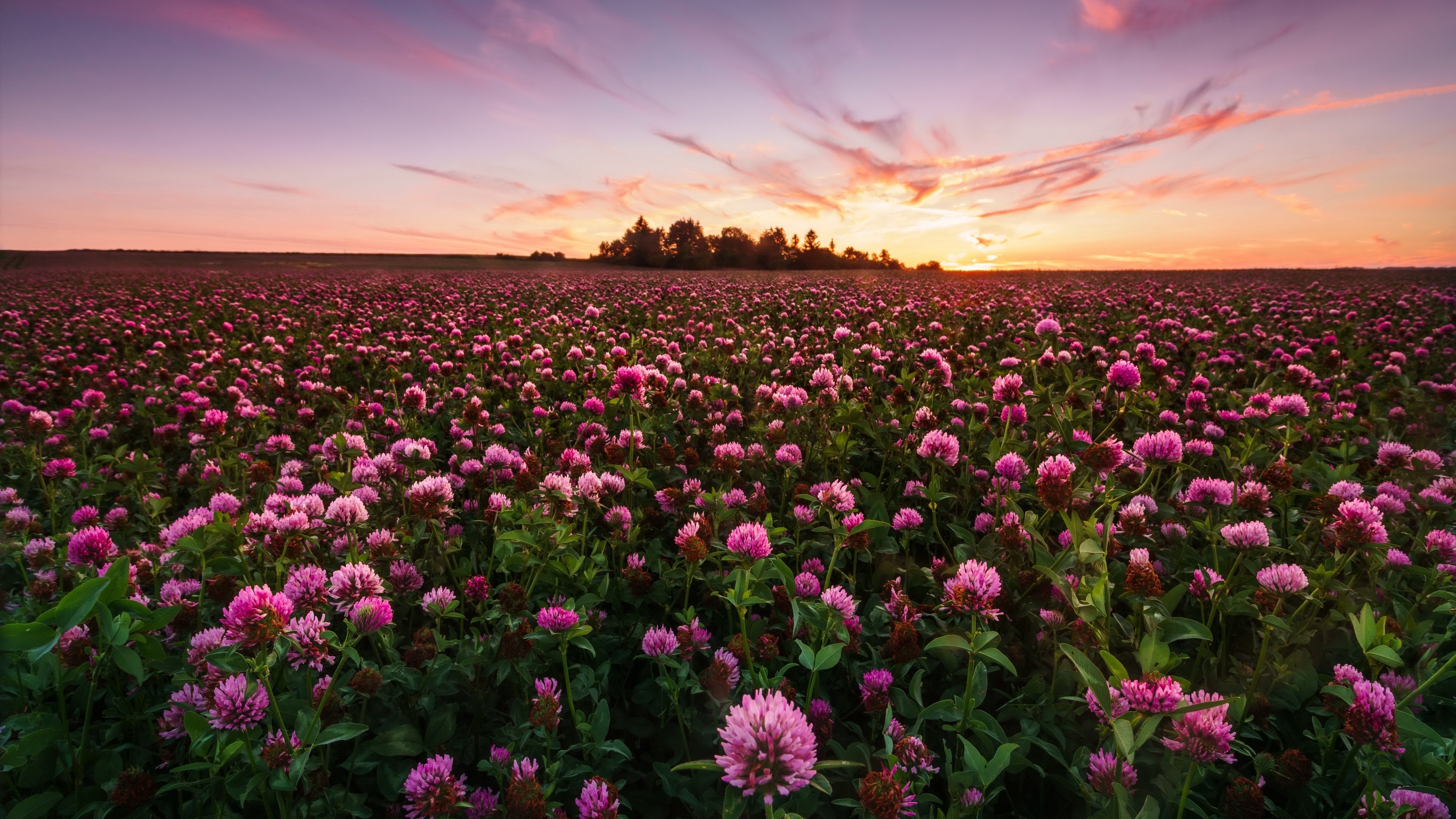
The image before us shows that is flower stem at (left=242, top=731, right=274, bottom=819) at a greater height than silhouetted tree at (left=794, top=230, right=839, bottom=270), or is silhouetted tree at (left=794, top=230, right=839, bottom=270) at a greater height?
silhouetted tree at (left=794, top=230, right=839, bottom=270)

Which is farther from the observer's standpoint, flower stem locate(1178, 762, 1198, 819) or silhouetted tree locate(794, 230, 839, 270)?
silhouetted tree locate(794, 230, 839, 270)

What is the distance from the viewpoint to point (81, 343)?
835 centimetres

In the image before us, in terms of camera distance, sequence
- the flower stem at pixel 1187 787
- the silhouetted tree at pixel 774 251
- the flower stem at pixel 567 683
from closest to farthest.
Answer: the flower stem at pixel 1187 787 → the flower stem at pixel 567 683 → the silhouetted tree at pixel 774 251

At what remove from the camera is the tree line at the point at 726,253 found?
223 feet

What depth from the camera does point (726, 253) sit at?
71.6 meters

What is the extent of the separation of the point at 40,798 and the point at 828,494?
240 centimetres

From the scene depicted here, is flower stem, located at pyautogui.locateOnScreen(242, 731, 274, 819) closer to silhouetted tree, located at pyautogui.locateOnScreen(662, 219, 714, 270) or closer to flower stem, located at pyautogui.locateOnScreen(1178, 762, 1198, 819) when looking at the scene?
flower stem, located at pyautogui.locateOnScreen(1178, 762, 1198, 819)

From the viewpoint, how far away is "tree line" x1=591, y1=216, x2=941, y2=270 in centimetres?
6794

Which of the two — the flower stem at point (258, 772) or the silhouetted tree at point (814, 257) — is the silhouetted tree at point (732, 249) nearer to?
the silhouetted tree at point (814, 257)

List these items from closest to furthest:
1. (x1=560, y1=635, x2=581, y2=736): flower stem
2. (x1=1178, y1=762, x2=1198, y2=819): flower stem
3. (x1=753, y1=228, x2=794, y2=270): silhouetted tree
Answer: (x1=1178, y1=762, x2=1198, y2=819): flower stem, (x1=560, y1=635, x2=581, y2=736): flower stem, (x1=753, y1=228, x2=794, y2=270): silhouetted tree

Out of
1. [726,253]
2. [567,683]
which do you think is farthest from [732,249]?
[567,683]

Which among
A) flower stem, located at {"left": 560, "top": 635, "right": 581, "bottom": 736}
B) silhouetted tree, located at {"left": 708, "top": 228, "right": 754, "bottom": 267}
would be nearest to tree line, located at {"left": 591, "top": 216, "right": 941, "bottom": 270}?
silhouetted tree, located at {"left": 708, "top": 228, "right": 754, "bottom": 267}

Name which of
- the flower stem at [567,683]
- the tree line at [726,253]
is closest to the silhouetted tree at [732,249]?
the tree line at [726,253]

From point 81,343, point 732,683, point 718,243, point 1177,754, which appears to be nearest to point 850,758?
point 732,683
